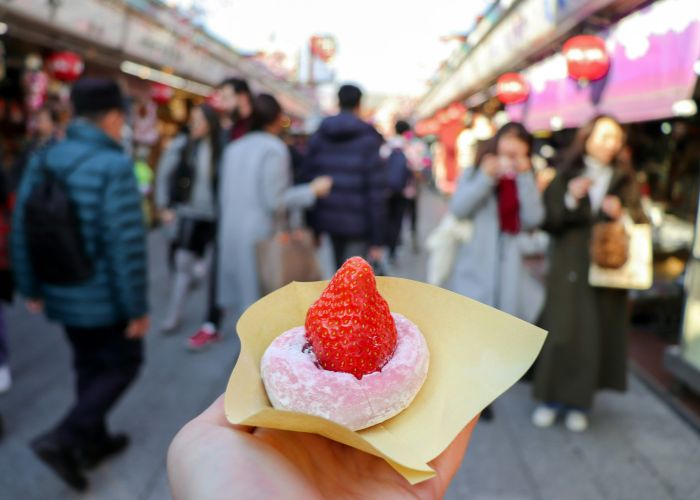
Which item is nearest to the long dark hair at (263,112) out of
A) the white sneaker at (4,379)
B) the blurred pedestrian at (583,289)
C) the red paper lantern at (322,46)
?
the blurred pedestrian at (583,289)

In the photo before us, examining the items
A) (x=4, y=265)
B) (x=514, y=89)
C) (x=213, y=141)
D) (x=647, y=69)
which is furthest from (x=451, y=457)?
(x=514, y=89)

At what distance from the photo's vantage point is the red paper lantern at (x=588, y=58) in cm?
502

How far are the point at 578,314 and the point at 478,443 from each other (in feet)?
3.14

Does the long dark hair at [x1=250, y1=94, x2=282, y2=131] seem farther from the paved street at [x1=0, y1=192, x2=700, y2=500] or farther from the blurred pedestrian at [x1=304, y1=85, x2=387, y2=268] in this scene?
the paved street at [x1=0, y1=192, x2=700, y2=500]

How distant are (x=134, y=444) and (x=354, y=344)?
2524 mm

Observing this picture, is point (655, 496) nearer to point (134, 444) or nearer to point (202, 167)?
point (134, 444)

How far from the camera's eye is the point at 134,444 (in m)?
3.05

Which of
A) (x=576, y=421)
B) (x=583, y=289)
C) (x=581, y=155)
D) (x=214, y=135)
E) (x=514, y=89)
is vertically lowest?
(x=576, y=421)

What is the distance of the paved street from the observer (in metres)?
2.72

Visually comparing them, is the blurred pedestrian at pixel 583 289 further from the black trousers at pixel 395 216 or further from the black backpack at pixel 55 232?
the black trousers at pixel 395 216

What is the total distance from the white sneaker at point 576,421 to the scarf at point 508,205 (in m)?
1.24

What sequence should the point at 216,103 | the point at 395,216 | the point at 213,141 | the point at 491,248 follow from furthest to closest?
the point at 216,103 → the point at 395,216 → the point at 213,141 → the point at 491,248

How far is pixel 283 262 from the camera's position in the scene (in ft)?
10.1

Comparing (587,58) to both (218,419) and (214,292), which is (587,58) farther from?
(218,419)
